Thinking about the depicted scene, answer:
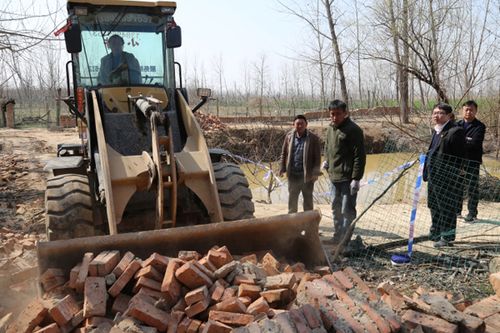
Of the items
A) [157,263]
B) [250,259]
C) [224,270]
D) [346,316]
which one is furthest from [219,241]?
[346,316]

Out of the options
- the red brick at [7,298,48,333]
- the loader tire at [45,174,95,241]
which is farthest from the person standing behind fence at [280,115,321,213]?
the red brick at [7,298,48,333]

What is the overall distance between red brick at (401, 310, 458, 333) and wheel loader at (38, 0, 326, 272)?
125 centimetres

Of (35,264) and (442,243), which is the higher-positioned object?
(35,264)

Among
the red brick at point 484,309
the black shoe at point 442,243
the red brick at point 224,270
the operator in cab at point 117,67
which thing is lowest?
the black shoe at point 442,243

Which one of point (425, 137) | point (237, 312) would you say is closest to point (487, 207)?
point (425, 137)

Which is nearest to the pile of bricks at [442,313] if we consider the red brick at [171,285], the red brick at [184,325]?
the red brick at [184,325]

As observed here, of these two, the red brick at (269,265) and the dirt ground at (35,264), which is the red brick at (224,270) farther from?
the dirt ground at (35,264)

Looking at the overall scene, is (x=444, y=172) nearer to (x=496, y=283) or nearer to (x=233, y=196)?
(x=496, y=283)

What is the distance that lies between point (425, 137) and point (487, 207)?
3638mm

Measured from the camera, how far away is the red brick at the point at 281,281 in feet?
12.3

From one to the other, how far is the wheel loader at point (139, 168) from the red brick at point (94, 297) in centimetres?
44

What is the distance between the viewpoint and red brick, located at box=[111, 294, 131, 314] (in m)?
3.56

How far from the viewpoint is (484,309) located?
12.6 feet

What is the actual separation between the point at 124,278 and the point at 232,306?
35.2 inches
